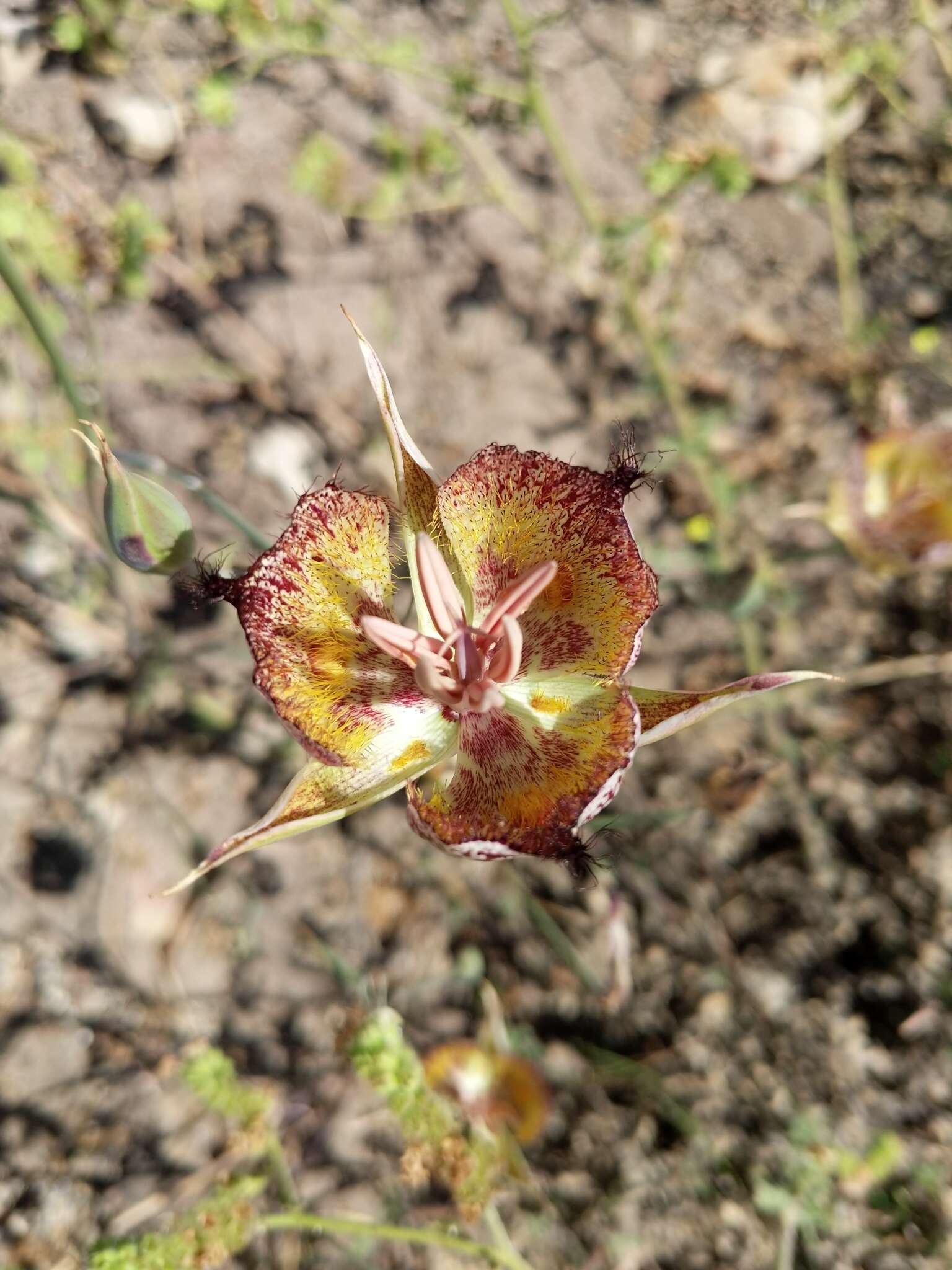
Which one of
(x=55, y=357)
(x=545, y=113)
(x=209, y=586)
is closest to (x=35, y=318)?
(x=55, y=357)

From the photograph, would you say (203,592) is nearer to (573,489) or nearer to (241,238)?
(573,489)

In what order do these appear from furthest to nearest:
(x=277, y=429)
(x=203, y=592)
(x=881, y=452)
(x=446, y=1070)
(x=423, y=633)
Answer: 1. (x=277, y=429)
2. (x=881, y=452)
3. (x=446, y=1070)
4. (x=423, y=633)
5. (x=203, y=592)

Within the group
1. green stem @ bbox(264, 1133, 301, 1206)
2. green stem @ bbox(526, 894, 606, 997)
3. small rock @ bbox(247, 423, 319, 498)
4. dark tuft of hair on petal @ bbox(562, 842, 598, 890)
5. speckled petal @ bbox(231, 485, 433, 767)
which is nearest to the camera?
dark tuft of hair on petal @ bbox(562, 842, 598, 890)

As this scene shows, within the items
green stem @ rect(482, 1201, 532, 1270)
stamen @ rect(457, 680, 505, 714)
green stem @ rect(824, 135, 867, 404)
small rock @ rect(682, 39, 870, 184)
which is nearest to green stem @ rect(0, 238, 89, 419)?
stamen @ rect(457, 680, 505, 714)

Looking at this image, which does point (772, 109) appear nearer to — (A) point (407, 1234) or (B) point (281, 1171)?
(A) point (407, 1234)

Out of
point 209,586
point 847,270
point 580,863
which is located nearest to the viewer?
point 580,863

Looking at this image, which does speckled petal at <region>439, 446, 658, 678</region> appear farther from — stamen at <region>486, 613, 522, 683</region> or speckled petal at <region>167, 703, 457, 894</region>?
speckled petal at <region>167, 703, 457, 894</region>

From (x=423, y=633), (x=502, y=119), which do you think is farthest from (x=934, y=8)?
(x=423, y=633)
